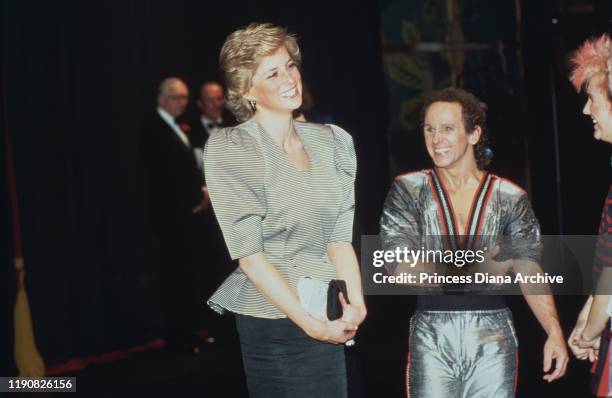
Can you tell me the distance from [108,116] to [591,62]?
3.76 meters

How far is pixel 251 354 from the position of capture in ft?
7.27

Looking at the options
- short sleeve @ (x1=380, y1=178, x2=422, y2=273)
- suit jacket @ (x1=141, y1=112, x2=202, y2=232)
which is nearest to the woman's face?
short sleeve @ (x1=380, y1=178, x2=422, y2=273)

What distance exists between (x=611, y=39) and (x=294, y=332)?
1.28 metres

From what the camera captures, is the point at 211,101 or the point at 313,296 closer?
the point at 313,296

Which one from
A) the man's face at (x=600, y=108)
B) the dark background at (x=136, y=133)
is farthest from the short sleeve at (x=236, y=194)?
the dark background at (x=136, y=133)

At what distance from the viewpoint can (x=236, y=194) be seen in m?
2.12

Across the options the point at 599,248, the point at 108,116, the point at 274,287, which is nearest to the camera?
the point at 274,287

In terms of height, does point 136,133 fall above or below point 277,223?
above

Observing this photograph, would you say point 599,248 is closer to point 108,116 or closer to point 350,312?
point 350,312

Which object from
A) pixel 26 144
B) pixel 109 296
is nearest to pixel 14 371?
pixel 109 296

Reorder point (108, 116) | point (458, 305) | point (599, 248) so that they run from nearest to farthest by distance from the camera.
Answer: point (599, 248) → point (458, 305) → point (108, 116)

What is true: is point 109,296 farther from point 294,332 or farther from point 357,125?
point 294,332

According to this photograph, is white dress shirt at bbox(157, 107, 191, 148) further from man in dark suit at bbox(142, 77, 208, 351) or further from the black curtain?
the black curtain

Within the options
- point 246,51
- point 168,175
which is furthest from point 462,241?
point 168,175
